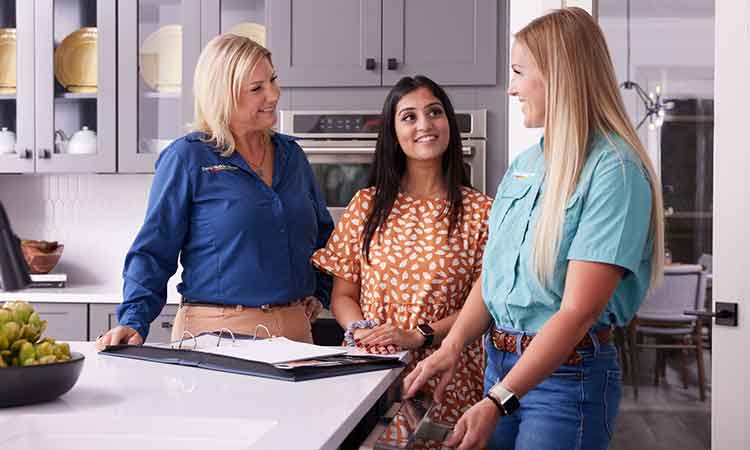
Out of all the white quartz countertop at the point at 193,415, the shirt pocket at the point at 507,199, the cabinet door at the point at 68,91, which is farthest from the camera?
the cabinet door at the point at 68,91

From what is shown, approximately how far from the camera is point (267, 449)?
1196 mm

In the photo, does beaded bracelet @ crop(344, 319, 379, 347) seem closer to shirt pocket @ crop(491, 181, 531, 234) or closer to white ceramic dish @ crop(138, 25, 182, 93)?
shirt pocket @ crop(491, 181, 531, 234)

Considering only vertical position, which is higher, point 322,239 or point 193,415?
point 322,239

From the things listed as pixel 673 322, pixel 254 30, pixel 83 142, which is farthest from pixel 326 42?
pixel 673 322

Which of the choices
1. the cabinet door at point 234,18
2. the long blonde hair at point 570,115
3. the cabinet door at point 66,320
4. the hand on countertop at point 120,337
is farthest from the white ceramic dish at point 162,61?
the long blonde hair at point 570,115

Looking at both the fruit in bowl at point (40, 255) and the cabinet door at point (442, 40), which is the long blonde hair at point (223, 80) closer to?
the cabinet door at point (442, 40)

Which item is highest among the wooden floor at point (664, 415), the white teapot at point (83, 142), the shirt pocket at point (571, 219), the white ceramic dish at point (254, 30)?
the white ceramic dish at point (254, 30)

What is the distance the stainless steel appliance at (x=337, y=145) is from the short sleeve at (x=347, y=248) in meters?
1.22

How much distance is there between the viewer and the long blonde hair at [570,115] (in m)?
1.61

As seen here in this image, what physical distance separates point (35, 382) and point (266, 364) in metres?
Result: 0.44

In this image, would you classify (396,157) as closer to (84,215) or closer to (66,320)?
(66,320)

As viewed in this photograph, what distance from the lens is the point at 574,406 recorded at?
164cm

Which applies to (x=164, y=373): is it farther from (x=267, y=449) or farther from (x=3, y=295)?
(x=3, y=295)

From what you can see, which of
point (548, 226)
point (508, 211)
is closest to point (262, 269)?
point (508, 211)
